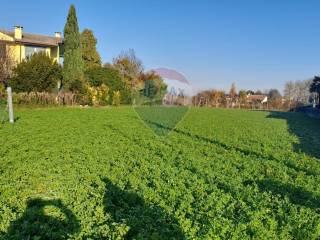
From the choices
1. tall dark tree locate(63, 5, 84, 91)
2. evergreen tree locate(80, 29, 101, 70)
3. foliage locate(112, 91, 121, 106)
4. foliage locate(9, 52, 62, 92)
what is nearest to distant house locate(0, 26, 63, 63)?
tall dark tree locate(63, 5, 84, 91)

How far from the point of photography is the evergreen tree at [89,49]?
166ft

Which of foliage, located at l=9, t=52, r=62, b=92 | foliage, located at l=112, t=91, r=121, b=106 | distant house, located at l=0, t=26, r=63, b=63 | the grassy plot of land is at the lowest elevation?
the grassy plot of land

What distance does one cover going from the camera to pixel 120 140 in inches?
506

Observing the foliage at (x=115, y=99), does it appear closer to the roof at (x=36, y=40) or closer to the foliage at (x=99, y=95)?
the foliage at (x=99, y=95)

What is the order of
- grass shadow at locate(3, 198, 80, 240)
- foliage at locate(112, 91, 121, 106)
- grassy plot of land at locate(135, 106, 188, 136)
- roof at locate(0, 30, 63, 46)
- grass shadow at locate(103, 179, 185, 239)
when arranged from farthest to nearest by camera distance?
roof at locate(0, 30, 63, 46) → foliage at locate(112, 91, 121, 106) → grassy plot of land at locate(135, 106, 188, 136) → grass shadow at locate(103, 179, 185, 239) → grass shadow at locate(3, 198, 80, 240)

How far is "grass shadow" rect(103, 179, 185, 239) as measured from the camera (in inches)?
175

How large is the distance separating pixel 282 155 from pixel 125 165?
17.9 ft

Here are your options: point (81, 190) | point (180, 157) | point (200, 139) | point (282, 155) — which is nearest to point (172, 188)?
point (81, 190)

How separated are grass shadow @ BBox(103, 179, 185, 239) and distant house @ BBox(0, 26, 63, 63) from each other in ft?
121

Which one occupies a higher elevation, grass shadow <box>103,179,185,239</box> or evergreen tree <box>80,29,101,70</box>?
evergreen tree <box>80,29,101,70</box>

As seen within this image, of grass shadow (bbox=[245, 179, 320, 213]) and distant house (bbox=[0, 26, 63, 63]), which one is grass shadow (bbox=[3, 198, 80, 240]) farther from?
distant house (bbox=[0, 26, 63, 63])

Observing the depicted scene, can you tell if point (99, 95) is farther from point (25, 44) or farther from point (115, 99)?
point (25, 44)

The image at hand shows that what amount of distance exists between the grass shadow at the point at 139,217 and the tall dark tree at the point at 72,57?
3280 centimetres

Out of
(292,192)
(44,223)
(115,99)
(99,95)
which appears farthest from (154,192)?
(115,99)
